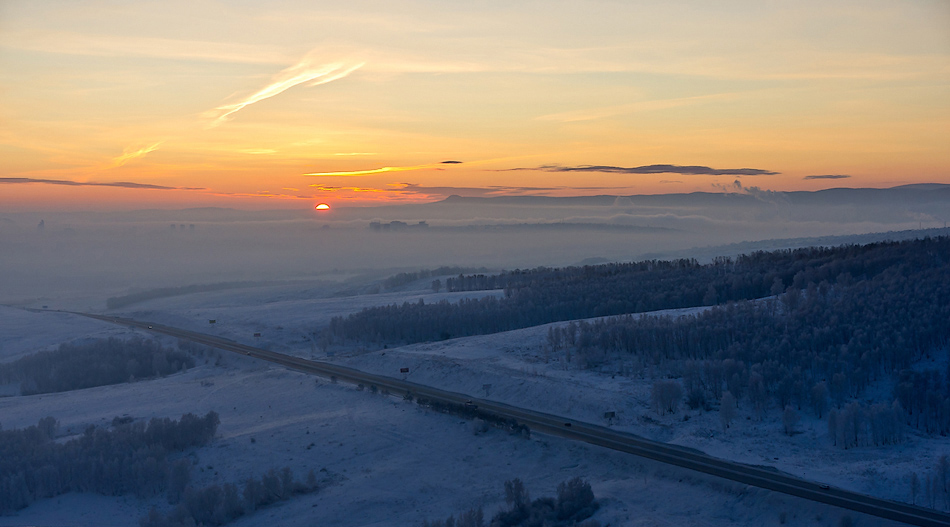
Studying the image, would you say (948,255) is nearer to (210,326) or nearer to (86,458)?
(86,458)

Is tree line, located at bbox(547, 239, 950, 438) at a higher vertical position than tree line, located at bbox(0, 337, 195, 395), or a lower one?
higher

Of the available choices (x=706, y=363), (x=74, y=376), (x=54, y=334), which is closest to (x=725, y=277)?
(x=706, y=363)

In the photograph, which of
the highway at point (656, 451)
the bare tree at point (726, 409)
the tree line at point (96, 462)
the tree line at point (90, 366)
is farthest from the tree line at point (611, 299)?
the tree line at point (96, 462)

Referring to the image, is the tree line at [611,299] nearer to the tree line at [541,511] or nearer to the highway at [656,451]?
the highway at [656,451]

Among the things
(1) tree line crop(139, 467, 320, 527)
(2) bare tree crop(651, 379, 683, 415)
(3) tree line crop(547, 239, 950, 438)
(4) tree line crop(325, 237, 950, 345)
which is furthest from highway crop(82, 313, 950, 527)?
(4) tree line crop(325, 237, 950, 345)

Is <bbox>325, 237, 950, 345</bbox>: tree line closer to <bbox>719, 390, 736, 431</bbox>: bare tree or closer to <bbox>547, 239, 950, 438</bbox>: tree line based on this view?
<bbox>547, 239, 950, 438</bbox>: tree line

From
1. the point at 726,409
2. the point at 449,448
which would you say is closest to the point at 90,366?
the point at 449,448

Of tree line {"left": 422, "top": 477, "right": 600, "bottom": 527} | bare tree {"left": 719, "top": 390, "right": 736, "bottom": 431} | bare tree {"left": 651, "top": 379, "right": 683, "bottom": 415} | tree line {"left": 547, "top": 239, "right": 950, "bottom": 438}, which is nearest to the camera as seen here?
tree line {"left": 422, "top": 477, "right": 600, "bottom": 527}
